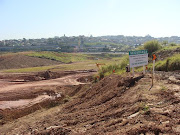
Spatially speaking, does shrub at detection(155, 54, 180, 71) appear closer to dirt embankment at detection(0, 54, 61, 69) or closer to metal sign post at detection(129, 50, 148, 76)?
metal sign post at detection(129, 50, 148, 76)

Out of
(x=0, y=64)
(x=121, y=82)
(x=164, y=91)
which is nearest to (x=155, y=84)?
(x=164, y=91)

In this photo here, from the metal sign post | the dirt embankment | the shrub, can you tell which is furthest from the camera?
the dirt embankment

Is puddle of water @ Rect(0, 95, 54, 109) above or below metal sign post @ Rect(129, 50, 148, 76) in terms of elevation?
below

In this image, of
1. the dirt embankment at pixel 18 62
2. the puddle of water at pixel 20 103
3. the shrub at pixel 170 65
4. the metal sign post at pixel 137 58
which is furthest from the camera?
the dirt embankment at pixel 18 62

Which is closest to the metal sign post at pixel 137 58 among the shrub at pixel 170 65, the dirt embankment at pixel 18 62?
the shrub at pixel 170 65

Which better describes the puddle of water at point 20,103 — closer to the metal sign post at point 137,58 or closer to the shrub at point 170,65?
the metal sign post at point 137,58

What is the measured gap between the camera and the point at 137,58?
33.8ft

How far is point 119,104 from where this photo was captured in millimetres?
7371

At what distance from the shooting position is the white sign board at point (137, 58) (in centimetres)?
1013

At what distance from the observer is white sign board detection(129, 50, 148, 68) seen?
10.1 m

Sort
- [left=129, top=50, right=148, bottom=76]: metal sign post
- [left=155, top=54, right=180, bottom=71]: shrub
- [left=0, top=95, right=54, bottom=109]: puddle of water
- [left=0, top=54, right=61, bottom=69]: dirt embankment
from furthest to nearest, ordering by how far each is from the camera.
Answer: [left=0, top=54, right=61, bottom=69]: dirt embankment, [left=0, top=95, right=54, bottom=109]: puddle of water, [left=155, top=54, right=180, bottom=71]: shrub, [left=129, top=50, right=148, bottom=76]: metal sign post

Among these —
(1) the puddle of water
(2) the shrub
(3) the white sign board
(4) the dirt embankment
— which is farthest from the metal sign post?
(4) the dirt embankment

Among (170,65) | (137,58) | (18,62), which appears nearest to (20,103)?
(137,58)

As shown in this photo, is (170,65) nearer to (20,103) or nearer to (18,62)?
(20,103)
